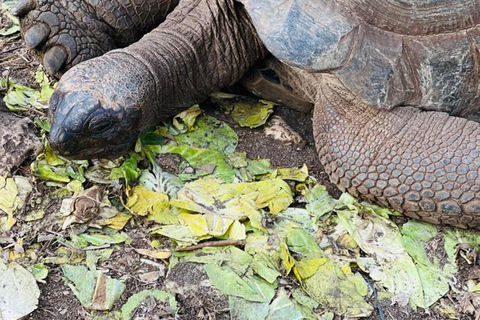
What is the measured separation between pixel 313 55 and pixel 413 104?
61 centimetres

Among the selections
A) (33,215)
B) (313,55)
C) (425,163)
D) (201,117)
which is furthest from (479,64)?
(33,215)

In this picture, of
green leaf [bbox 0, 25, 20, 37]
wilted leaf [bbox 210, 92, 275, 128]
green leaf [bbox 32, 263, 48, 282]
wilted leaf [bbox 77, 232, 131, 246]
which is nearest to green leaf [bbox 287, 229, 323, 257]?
wilted leaf [bbox 77, 232, 131, 246]

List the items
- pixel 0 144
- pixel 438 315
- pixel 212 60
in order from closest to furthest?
1. pixel 438 315
2. pixel 0 144
3. pixel 212 60

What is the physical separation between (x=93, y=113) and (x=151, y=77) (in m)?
0.43

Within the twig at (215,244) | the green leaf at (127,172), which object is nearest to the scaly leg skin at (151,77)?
the green leaf at (127,172)

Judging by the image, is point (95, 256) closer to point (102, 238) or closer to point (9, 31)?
point (102, 238)

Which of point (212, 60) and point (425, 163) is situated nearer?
point (425, 163)

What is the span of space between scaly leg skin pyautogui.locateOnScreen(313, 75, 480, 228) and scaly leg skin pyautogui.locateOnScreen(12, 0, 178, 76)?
1321 millimetres

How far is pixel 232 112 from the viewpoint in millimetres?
3926

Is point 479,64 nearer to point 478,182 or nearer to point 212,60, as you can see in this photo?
point 478,182

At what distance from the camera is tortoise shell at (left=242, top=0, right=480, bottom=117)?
9.80 feet

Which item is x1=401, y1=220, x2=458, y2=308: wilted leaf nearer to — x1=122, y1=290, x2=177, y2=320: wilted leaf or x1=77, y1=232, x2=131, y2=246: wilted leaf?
x1=122, y1=290, x2=177, y2=320: wilted leaf

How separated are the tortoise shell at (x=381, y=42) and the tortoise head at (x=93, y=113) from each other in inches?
29.2

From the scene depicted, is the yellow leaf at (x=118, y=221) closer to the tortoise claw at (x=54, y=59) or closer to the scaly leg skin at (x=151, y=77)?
the scaly leg skin at (x=151, y=77)
